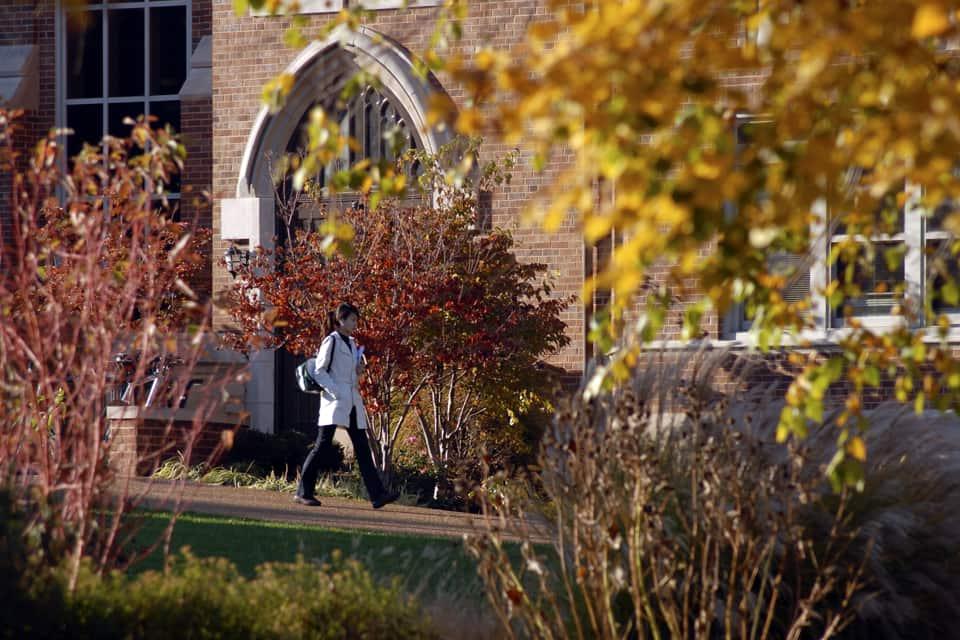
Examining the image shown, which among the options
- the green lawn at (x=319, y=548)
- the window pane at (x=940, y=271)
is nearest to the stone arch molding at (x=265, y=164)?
the window pane at (x=940, y=271)

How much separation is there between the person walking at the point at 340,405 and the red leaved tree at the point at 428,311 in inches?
74.4

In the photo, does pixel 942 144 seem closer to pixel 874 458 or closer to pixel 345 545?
pixel 874 458

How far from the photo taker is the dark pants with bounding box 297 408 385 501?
12031 mm

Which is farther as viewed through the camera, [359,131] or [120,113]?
[120,113]

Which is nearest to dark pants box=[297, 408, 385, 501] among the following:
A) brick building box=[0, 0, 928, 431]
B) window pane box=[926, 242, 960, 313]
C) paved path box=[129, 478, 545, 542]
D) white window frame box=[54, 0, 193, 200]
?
paved path box=[129, 478, 545, 542]

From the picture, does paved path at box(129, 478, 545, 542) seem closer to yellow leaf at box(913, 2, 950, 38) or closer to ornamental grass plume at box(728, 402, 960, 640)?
ornamental grass plume at box(728, 402, 960, 640)

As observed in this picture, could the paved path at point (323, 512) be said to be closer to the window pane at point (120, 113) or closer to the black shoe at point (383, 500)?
the black shoe at point (383, 500)

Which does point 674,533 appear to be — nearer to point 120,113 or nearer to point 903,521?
point 903,521

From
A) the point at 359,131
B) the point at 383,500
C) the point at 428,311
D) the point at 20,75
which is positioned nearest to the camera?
the point at 383,500

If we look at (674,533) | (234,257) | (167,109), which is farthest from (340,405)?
(167,109)

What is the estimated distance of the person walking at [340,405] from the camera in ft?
39.4

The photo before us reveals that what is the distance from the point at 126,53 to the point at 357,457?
12130 millimetres

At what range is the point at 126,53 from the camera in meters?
22.1

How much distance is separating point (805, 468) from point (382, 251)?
831 centimetres
